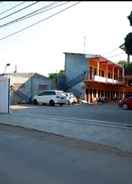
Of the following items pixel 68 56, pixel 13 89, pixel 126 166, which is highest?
pixel 68 56

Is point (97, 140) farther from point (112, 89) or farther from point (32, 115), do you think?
point (112, 89)

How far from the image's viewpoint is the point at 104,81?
55250 mm

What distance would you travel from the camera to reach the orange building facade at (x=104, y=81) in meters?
52.0

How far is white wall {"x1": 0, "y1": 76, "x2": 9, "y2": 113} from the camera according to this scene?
2512cm

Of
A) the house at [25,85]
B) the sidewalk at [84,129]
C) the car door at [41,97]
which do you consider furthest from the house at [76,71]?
the sidewalk at [84,129]

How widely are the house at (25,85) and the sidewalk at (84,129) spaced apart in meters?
23.5

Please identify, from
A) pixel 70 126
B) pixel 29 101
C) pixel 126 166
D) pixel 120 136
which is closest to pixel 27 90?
pixel 29 101

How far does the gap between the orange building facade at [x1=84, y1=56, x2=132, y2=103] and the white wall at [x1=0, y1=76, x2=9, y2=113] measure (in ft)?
81.7

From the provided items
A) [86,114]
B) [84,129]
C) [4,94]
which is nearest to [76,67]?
[4,94]

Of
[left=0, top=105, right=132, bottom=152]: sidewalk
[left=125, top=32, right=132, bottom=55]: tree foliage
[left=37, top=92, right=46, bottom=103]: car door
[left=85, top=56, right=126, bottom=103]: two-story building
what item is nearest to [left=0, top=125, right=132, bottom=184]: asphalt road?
[left=0, top=105, right=132, bottom=152]: sidewalk


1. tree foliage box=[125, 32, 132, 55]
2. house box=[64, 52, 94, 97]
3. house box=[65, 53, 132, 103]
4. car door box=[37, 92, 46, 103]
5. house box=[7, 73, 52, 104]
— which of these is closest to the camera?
tree foliage box=[125, 32, 132, 55]

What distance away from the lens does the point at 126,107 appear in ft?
117

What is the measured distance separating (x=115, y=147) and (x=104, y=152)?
1.37m

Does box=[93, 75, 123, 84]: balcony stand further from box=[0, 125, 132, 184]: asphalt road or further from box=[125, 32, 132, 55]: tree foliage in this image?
box=[0, 125, 132, 184]: asphalt road
